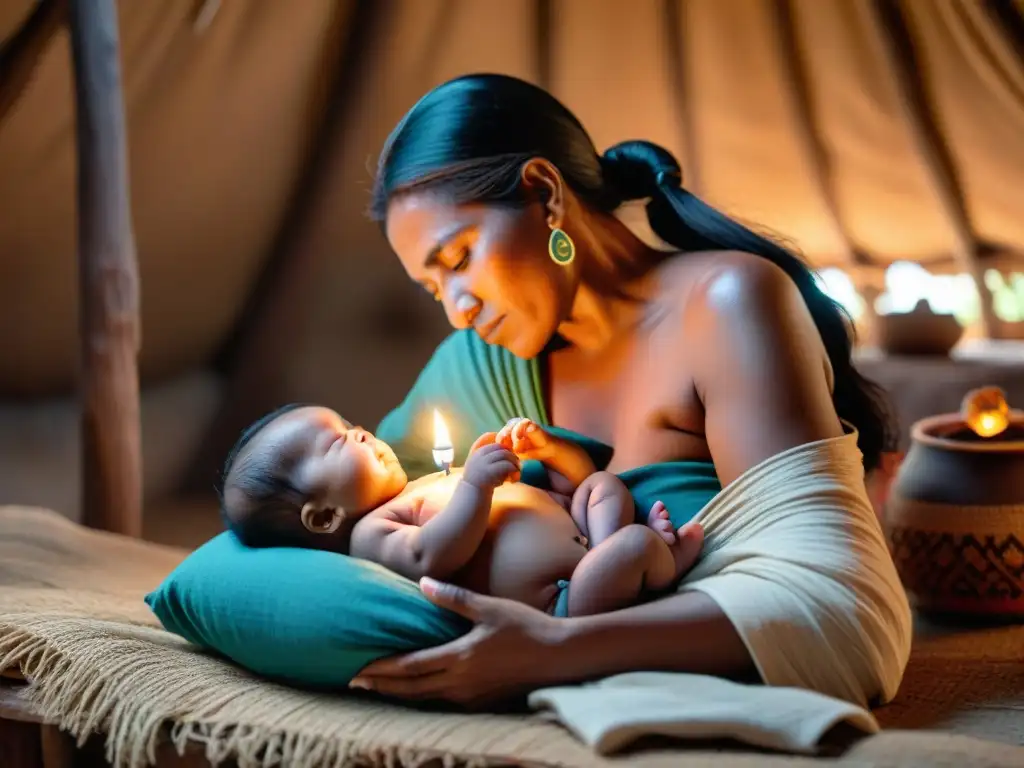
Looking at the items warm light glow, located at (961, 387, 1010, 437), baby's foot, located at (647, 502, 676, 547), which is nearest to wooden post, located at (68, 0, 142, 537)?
baby's foot, located at (647, 502, 676, 547)

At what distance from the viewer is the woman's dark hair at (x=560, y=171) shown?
148 cm

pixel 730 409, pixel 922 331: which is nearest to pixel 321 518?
pixel 730 409

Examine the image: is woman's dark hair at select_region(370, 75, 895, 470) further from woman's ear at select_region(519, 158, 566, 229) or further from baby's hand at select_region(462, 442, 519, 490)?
baby's hand at select_region(462, 442, 519, 490)

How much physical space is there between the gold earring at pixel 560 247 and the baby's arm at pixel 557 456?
228mm

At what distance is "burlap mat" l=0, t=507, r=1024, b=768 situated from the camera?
1.11 metres

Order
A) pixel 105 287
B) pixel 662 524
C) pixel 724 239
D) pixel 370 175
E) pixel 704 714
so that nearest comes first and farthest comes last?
pixel 704 714 < pixel 662 524 < pixel 724 239 < pixel 105 287 < pixel 370 175

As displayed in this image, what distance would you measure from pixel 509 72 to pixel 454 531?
7.15ft

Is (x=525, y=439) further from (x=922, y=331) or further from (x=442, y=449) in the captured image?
(x=922, y=331)

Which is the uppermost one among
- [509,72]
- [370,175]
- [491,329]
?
[509,72]

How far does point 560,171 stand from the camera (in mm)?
1544

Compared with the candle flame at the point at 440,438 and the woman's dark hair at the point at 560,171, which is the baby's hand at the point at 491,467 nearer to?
the candle flame at the point at 440,438

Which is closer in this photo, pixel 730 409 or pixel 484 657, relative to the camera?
pixel 484 657

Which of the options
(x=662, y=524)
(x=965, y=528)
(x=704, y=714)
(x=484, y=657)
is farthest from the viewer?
(x=965, y=528)

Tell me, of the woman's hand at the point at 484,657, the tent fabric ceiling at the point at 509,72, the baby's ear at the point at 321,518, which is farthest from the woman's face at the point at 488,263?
the tent fabric ceiling at the point at 509,72
